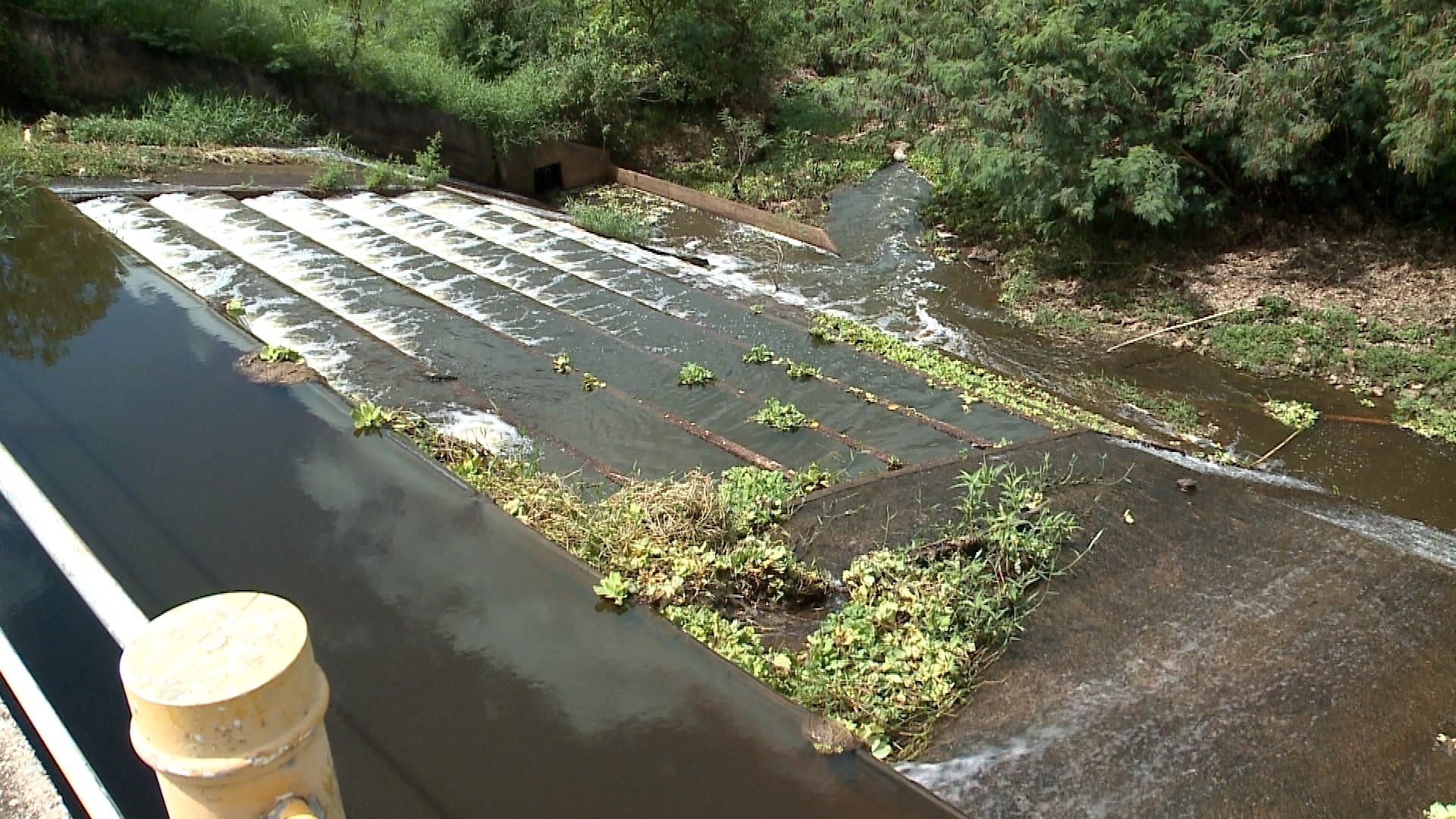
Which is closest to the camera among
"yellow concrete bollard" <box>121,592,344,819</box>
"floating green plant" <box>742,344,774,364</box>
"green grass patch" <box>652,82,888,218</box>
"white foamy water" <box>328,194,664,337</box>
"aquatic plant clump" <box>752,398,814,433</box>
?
"yellow concrete bollard" <box>121,592,344,819</box>

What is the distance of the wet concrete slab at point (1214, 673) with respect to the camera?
397 cm

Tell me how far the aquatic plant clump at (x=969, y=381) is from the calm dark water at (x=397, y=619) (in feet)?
15.6

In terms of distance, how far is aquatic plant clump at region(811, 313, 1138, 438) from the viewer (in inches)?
329

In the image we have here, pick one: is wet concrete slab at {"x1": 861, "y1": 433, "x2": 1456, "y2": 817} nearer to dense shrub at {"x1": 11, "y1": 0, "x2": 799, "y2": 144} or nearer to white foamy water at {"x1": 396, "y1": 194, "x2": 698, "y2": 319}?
white foamy water at {"x1": 396, "y1": 194, "x2": 698, "y2": 319}

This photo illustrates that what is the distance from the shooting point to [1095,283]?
1259cm

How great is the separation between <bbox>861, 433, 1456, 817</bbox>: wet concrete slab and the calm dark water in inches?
29.3

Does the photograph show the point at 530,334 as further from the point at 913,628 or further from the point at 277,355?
the point at 913,628

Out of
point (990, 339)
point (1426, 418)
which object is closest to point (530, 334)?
point (990, 339)

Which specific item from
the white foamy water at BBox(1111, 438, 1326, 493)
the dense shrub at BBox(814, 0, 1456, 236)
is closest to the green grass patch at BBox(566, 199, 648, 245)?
the dense shrub at BBox(814, 0, 1456, 236)

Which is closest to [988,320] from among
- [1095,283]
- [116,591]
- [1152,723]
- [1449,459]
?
[1095,283]

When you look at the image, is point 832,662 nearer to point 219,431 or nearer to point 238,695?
point 238,695

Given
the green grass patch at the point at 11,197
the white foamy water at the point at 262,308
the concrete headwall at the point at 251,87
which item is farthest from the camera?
the concrete headwall at the point at 251,87

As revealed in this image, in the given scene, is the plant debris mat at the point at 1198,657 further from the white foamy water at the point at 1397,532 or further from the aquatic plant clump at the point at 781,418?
the aquatic plant clump at the point at 781,418

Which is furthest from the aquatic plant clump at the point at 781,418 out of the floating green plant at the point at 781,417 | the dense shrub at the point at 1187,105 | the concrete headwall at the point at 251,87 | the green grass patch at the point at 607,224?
the concrete headwall at the point at 251,87
